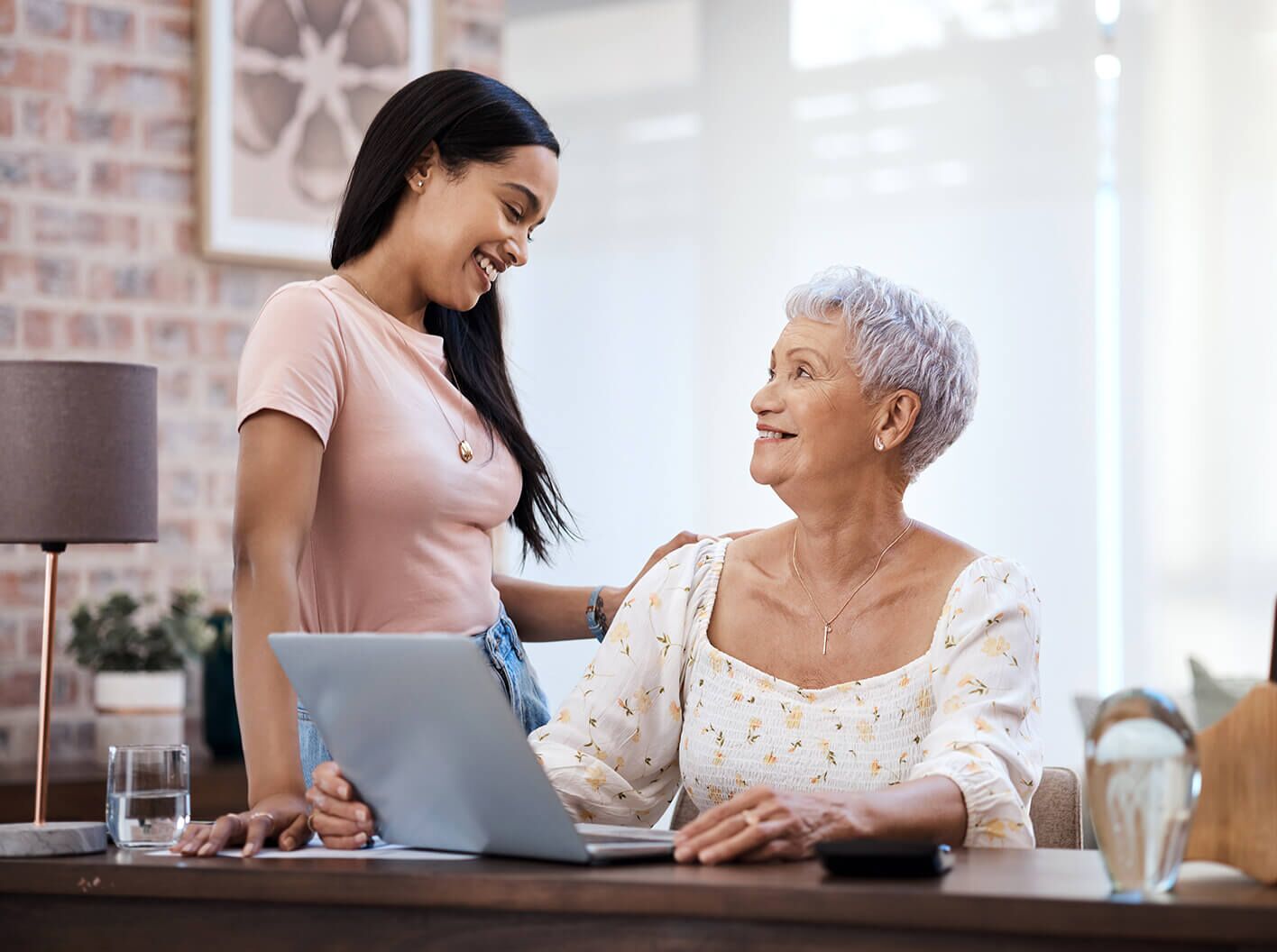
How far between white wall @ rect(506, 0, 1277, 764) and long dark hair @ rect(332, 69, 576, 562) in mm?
2544

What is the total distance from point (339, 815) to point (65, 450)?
2.00ft

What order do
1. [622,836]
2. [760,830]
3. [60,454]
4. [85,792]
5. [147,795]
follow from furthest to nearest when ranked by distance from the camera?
1. [85,792]
2. [60,454]
3. [147,795]
4. [622,836]
5. [760,830]

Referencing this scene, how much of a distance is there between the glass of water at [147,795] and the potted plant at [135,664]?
1758 mm

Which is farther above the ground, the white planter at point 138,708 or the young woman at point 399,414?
the young woman at point 399,414

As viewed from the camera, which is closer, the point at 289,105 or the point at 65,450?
the point at 65,450

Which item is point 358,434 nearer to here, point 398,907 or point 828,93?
point 398,907

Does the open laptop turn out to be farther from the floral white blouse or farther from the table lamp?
the table lamp

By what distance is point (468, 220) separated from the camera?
2.07 meters

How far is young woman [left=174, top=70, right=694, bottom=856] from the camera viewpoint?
1839 millimetres

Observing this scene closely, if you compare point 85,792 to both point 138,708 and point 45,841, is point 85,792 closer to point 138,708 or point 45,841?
point 138,708

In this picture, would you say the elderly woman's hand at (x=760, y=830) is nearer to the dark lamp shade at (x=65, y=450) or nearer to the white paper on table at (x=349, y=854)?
the white paper on table at (x=349, y=854)

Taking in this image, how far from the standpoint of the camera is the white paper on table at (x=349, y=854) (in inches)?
60.8

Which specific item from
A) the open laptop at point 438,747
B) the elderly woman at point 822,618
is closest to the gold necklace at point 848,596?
the elderly woman at point 822,618

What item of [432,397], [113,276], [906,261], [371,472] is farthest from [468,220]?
[906,261]
